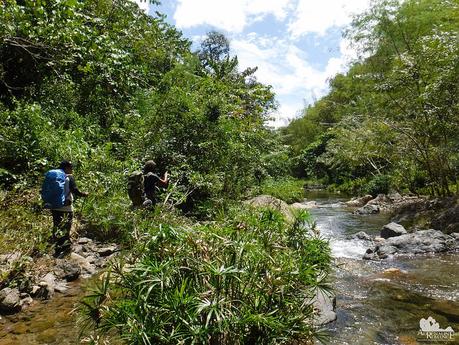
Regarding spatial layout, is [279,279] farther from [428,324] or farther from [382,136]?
[382,136]

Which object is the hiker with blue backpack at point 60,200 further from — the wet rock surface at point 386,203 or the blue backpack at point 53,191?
the wet rock surface at point 386,203

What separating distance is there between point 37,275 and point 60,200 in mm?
1556

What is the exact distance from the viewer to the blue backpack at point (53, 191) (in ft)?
23.6

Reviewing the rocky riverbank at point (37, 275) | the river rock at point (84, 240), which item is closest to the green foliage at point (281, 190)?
the river rock at point (84, 240)

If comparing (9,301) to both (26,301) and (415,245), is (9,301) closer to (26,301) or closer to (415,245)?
(26,301)

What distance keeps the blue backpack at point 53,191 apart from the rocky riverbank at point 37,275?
108 cm

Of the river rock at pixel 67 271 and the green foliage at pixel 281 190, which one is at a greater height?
the green foliage at pixel 281 190

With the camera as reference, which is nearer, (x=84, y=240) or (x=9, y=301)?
(x=9, y=301)

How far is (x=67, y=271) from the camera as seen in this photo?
6.77 metres

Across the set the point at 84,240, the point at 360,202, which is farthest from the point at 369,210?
the point at 84,240

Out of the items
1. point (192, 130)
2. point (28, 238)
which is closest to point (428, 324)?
point (28, 238)

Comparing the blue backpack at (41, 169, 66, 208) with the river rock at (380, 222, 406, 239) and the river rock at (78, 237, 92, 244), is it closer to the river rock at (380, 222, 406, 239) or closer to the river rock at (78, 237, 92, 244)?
the river rock at (78, 237, 92, 244)

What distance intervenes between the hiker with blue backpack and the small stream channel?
16.7 feet

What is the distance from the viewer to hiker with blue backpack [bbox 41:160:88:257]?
23.6ft
